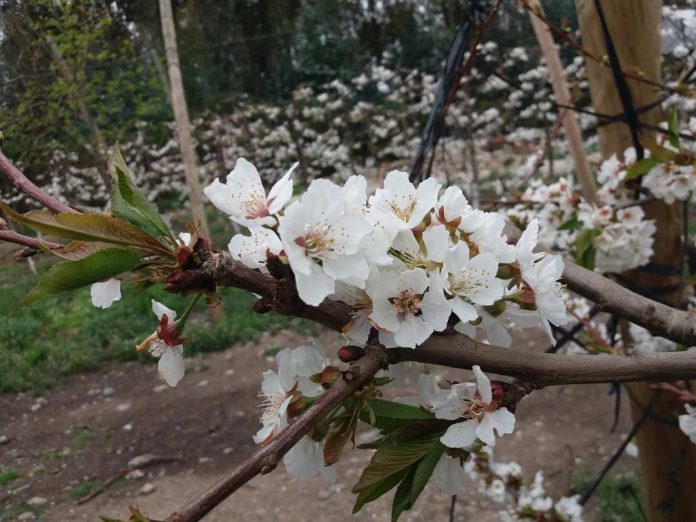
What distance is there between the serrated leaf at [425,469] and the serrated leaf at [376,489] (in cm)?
1

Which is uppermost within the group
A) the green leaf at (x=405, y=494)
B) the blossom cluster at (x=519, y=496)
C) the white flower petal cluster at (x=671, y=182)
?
the green leaf at (x=405, y=494)

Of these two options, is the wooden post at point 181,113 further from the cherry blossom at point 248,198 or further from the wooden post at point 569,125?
the cherry blossom at point 248,198

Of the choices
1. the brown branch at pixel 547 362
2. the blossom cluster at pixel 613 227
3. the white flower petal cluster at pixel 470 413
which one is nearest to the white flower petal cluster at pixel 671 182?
the blossom cluster at pixel 613 227

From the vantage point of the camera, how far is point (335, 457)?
42 cm

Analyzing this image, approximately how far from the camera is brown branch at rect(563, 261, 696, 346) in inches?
23.3

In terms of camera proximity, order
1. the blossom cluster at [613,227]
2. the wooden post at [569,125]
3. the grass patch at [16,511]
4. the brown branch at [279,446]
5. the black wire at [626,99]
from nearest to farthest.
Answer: the brown branch at [279,446] → the grass patch at [16,511] → the black wire at [626,99] → the blossom cluster at [613,227] → the wooden post at [569,125]

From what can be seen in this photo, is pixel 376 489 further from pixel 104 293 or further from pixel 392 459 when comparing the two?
pixel 104 293

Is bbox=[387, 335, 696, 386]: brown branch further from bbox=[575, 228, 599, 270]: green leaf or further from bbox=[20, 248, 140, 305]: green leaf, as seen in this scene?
bbox=[575, 228, 599, 270]: green leaf

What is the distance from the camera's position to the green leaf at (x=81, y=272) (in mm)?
355

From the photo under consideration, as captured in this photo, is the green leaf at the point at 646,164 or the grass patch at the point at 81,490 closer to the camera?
the grass patch at the point at 81,490

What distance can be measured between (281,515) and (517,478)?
634 mm

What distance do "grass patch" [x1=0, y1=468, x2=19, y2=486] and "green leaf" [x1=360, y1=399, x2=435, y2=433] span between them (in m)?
0.66

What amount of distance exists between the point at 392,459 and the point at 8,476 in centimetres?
69

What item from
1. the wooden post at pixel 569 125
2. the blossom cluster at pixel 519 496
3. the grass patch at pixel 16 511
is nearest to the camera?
the grass patch at pixel 16 511
